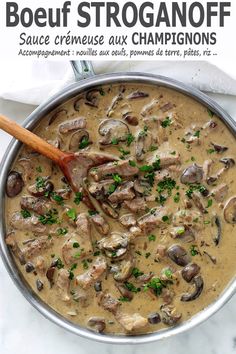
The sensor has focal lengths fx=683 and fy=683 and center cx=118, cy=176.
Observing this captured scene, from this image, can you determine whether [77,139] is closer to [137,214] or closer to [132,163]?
[132,163]

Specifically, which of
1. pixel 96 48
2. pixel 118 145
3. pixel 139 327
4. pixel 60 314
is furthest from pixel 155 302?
pixel 96 48

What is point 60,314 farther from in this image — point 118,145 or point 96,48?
point 96,48

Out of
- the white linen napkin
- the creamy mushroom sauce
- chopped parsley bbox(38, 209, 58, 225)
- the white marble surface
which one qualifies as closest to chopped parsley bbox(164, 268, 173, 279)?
the creamy mushroom sauce

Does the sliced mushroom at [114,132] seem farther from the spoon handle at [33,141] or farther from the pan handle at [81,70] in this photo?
the pan handle at [81,70]

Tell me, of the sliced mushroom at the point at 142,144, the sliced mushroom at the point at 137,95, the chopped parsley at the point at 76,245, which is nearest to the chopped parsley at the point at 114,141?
the sliced mushroom at the point at 142,144

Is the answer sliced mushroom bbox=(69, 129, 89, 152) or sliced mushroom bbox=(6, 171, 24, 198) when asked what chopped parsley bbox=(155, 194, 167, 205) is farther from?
sliced mushroom bbox=(6, 171, 24, 198)

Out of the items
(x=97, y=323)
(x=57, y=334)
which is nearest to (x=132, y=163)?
(x=97, y=323)
